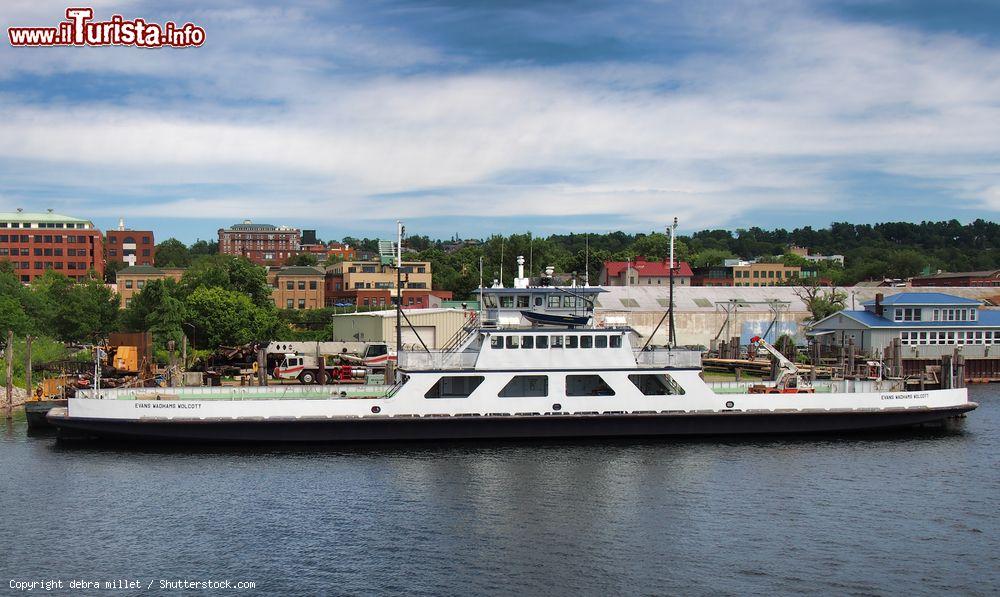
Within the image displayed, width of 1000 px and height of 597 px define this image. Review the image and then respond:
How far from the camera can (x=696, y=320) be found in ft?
215

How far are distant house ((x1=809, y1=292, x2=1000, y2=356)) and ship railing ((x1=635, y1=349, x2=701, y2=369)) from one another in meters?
27.4

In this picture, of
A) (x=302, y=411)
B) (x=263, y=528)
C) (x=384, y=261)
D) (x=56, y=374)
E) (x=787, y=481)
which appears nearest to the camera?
(x=263, y=528)

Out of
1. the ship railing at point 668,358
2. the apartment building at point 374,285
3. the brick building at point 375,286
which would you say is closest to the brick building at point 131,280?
the brick building at point 375,286

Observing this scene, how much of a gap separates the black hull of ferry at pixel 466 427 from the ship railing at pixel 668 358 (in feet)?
6.59

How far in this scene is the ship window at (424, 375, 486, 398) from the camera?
32062mm

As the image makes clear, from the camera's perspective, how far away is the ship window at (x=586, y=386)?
32281 millimetres

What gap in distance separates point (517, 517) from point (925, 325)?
43.8 m

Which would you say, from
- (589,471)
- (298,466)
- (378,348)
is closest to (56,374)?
(378,348)

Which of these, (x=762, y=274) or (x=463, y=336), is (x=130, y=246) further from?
→ (x=463, y=336)

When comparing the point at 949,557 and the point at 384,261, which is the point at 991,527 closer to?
the point at 949,557

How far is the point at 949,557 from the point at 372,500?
15296 mm

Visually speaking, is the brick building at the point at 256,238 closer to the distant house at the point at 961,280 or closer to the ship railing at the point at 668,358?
the distant house at the point at 961,280

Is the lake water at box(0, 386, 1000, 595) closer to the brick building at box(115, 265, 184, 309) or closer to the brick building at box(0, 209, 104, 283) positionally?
the brick building at box(115, 265, 184, 309)

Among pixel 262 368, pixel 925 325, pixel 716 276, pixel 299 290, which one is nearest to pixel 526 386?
pixel 262 368
